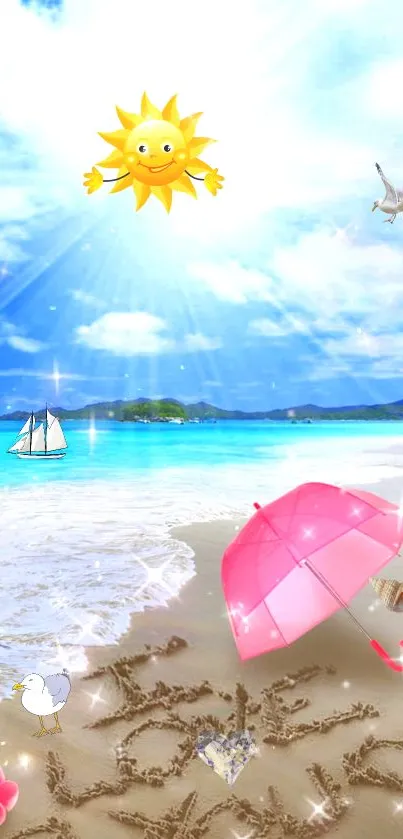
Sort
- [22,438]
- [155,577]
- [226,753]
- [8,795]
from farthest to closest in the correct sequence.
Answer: [22,438] → [155,577] → [226,753] → [8,795]

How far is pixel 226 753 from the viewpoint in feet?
9.60

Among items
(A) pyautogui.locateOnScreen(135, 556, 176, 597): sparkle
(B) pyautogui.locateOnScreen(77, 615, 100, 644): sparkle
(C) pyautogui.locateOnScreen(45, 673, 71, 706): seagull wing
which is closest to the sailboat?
(A) pyautogui.locateOnScreen(135, 556, 176, 597): sparkle

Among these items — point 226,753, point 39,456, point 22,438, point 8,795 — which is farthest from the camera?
point 22,438

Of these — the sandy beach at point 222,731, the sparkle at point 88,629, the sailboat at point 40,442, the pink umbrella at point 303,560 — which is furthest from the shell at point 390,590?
the sailboat at point 40,442

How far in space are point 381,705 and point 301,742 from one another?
1.82 feet

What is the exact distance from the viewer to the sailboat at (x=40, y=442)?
25.2 m

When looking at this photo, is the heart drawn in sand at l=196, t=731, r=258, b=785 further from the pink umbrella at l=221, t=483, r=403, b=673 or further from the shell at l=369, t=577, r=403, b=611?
the shell at l=369, t=577, r=403, b=611

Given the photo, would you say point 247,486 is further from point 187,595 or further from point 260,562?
point 260,562

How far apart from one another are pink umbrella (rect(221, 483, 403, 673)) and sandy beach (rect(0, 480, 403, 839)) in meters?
0.46

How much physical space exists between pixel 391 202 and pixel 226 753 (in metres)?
2.93

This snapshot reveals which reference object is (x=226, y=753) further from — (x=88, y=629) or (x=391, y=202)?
(x=391, y=202)

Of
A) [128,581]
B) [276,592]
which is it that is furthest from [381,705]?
[128,581]

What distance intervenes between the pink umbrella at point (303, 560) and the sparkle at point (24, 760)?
1183mm

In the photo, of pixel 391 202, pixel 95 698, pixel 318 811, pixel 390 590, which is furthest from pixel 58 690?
pixel 391 202
